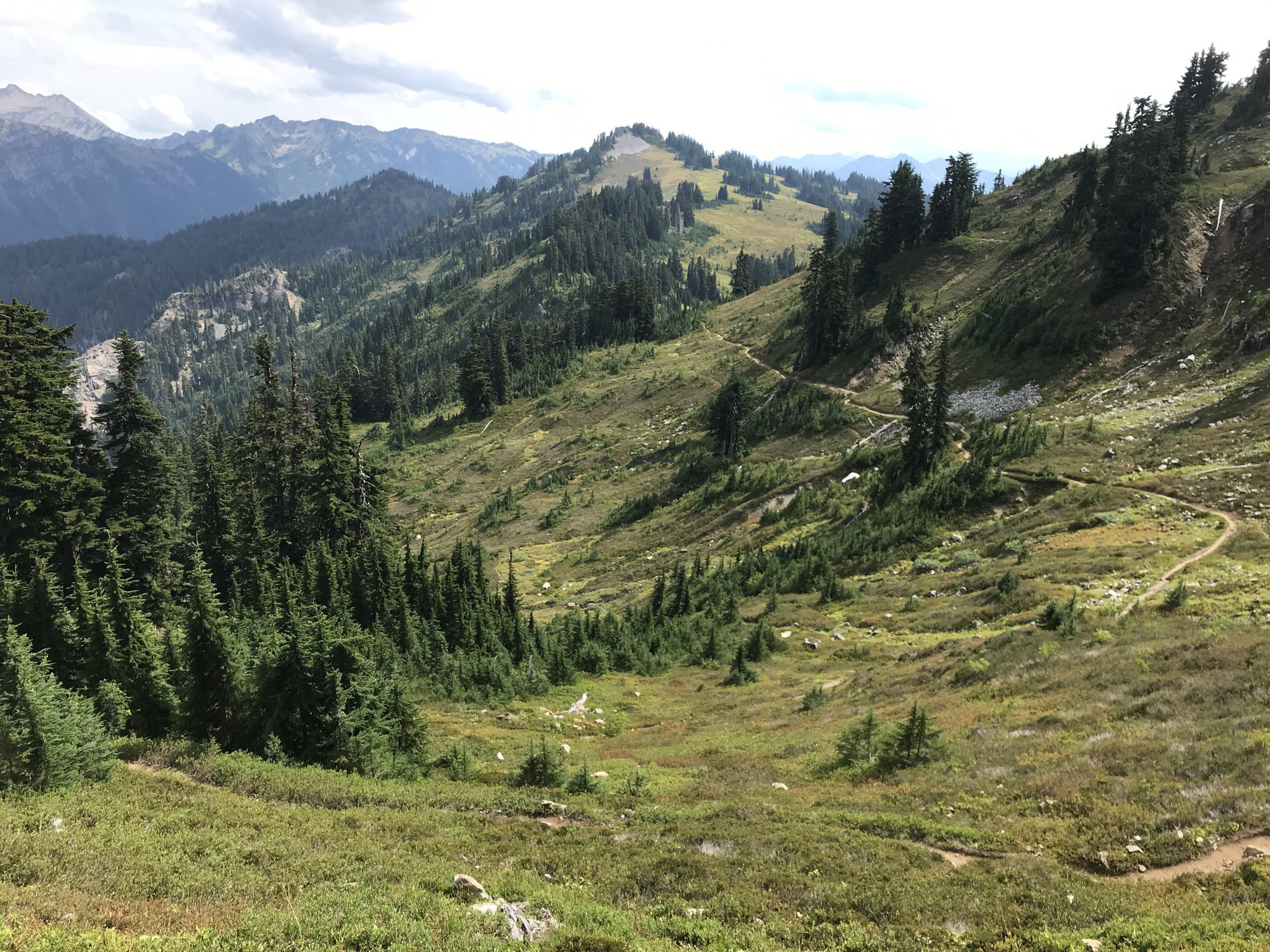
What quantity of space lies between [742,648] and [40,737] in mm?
27532

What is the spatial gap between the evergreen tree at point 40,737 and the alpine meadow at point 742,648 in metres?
0.10

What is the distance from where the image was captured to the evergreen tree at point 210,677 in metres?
19.7

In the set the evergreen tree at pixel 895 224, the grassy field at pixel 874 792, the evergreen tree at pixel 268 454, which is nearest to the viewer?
the grassy field at pixel 874 792

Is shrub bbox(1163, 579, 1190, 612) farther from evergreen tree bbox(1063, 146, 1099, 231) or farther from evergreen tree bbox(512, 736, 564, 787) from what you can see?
evergreen tree bbox(1063, 146, 1099, 231)

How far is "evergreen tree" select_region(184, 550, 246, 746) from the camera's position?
1970cm

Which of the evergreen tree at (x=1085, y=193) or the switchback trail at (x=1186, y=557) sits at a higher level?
the evergreen tree at (x=1085, y=193)

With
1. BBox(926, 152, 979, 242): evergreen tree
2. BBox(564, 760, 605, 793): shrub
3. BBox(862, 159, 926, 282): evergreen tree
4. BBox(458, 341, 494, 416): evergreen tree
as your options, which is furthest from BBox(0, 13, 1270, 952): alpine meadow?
BBox(458, 341, 494, 416): evergreen tree

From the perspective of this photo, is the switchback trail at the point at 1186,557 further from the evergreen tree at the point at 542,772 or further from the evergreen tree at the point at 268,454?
the evergreen tree at the point at 268,454

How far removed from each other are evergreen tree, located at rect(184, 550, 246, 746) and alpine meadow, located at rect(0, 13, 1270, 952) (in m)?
0.13

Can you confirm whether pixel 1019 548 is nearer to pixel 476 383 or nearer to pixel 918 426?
pixel 918 426

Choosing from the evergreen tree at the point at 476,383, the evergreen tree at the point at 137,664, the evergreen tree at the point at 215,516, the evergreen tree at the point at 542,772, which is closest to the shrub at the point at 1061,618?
the evergreen tree at the point at 542,772

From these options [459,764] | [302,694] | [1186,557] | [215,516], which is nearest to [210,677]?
[302,694]

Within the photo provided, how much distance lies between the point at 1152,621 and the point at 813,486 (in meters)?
33.6

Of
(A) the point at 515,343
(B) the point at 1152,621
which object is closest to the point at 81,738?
(B) the point at 1152,621
